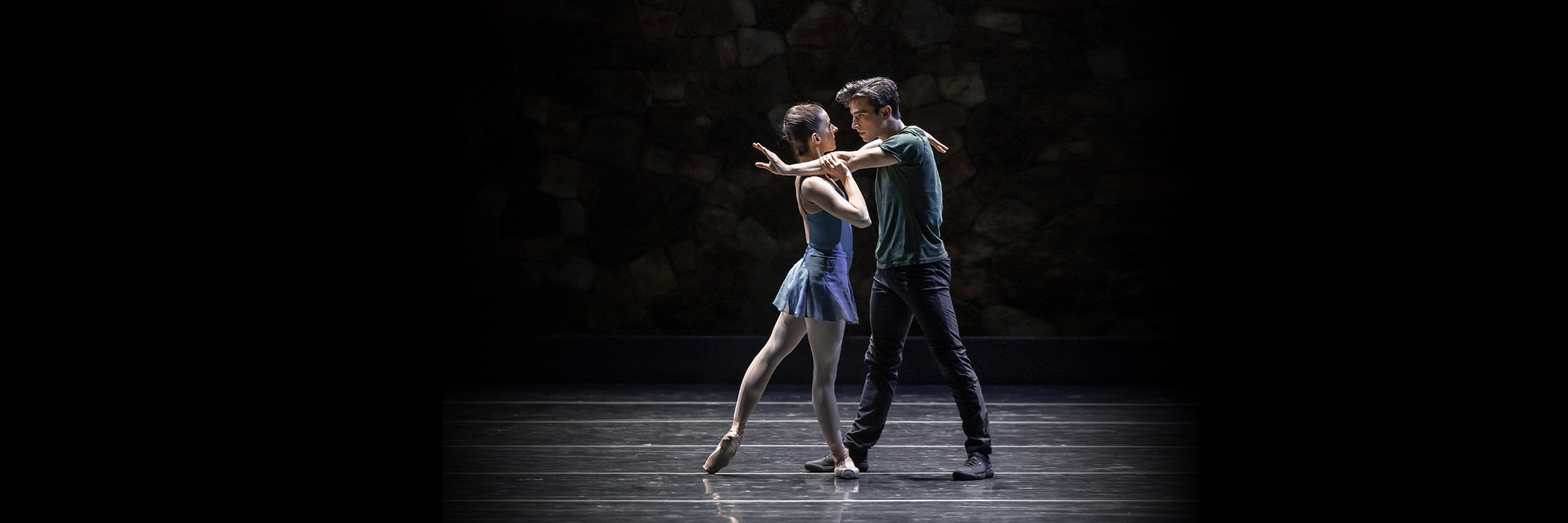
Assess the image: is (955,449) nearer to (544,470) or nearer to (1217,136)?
(544,470)

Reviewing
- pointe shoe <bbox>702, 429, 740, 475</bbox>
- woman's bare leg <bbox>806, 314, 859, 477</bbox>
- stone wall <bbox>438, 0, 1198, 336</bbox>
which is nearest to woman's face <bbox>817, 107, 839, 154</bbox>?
woman's bare leg <bbox>806, 314, 859, 477</bbox>

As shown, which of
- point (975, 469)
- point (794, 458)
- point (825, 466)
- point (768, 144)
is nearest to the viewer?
point (975, 469)

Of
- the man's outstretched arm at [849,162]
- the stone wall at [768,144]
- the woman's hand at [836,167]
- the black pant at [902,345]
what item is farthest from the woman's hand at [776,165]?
the stone wall at [768,144]

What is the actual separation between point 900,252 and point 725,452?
33.7 inches

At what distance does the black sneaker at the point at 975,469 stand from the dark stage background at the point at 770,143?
2.34 meters

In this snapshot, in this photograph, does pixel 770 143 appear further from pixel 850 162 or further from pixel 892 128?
pixel 850 162

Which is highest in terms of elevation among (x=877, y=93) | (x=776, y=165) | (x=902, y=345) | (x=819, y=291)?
(x=877, y=93)

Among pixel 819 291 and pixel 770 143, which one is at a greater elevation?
pixel 770 143

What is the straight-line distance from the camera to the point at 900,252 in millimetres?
3904

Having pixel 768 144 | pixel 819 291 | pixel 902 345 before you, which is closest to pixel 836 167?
pixel 819 291

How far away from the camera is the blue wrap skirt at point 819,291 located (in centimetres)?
389

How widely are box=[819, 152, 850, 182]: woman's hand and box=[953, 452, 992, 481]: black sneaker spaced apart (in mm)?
952

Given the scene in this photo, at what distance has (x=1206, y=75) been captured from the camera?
2.82 meters

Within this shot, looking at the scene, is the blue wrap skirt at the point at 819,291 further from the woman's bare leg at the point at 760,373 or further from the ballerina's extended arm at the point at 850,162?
the ballerina's extended arm at the point at 850,162
